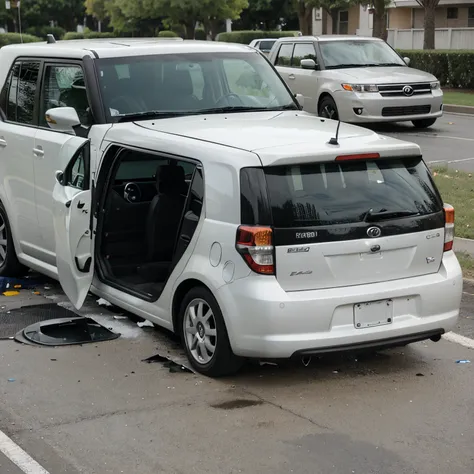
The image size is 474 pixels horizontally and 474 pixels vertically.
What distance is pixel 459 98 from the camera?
86.8 feet

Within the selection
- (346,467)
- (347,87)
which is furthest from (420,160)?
(347,87)

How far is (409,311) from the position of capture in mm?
6047

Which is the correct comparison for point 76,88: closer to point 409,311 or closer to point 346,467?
point 409,311

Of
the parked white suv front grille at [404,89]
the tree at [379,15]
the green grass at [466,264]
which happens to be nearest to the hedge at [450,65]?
the tree at [379,15]

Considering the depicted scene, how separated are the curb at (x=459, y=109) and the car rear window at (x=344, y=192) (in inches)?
718

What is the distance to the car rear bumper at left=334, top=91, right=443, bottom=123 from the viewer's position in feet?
60.5

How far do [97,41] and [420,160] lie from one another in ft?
11.2

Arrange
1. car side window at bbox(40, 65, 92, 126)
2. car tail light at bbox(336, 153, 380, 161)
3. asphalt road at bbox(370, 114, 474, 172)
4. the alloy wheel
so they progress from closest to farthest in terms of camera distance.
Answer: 1. car tail light at bbox(336, 153, 380, 161)
2. the alloy wheel
3. car side window at bbox(40, 65, 92, 126)
4. asphalt road at bbox(370, 114, 474, 172)

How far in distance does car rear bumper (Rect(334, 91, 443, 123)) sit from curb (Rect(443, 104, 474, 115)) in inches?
188

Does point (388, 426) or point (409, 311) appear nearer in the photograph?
point (388, 426)

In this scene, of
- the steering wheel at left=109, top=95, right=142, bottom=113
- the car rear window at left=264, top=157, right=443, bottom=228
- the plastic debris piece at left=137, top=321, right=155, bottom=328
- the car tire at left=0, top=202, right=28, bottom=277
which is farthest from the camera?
the car tire at left=0, top=202, right=28, bottom=277

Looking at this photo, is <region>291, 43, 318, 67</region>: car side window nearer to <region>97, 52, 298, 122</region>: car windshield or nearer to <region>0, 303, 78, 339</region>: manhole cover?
<region>97, 52, 298, 122</region>: car windshield

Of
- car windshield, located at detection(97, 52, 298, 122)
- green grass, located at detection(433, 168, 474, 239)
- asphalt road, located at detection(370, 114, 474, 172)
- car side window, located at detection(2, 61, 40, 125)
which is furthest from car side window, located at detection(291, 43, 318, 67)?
car windshield, located at detection(97, 52, 298, 122)

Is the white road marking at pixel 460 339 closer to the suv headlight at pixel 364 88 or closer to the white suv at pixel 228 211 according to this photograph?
the white suv at pixel 228 211
